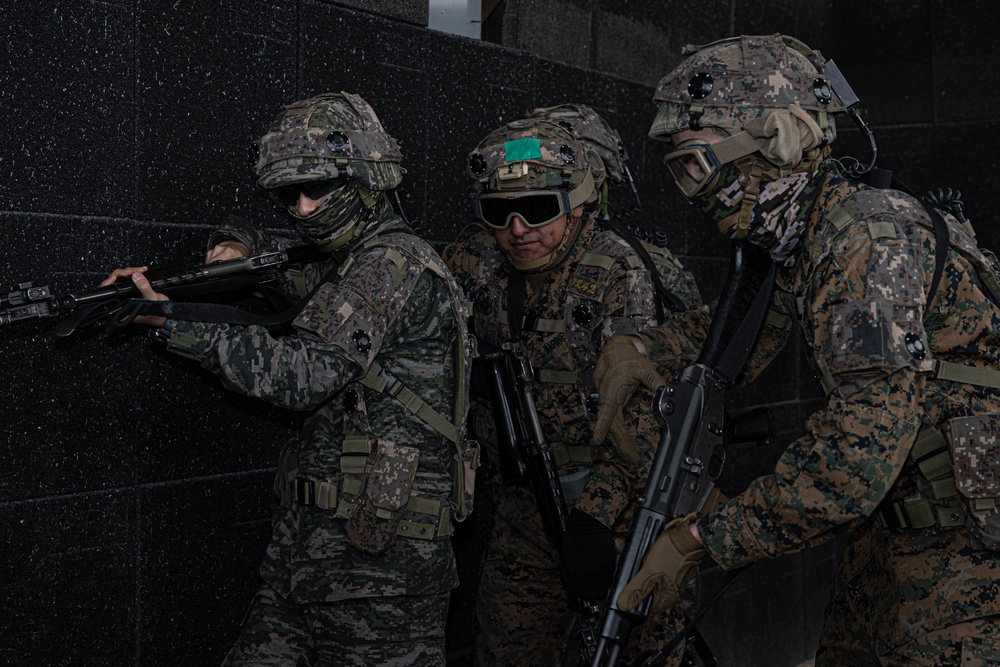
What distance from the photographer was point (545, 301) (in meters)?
3.76

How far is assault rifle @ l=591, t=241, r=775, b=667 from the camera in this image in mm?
2654

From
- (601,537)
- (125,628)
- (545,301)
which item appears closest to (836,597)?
(601,537)

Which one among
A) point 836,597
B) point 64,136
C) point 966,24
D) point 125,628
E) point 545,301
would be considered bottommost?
point 125,628

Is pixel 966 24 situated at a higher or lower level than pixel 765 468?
higher

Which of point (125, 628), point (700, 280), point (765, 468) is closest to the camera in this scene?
point (125, 628)

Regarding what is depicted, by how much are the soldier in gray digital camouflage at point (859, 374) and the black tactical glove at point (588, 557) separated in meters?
0.80

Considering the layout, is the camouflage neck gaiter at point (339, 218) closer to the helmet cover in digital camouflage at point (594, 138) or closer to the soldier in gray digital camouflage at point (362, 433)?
the soldier in gray digital camouflage at point (362, 433)

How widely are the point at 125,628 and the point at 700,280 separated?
3.18 meters

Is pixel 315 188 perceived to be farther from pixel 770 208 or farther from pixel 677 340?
pixel 770 208

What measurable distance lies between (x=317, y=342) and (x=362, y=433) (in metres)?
0.31

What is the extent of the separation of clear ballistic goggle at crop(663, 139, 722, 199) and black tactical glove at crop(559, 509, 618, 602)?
119cm

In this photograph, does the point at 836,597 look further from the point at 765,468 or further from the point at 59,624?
the point at 765,468

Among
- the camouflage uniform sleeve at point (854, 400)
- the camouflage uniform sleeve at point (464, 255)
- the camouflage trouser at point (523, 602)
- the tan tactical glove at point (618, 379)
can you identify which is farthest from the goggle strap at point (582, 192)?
the camouflage uniform sleeve at point (854, 400)

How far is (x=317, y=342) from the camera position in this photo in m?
2.88
